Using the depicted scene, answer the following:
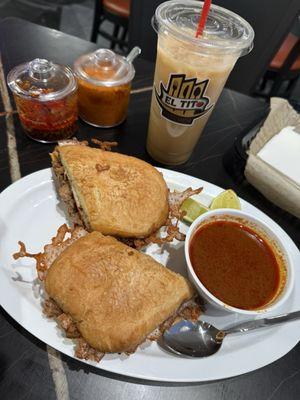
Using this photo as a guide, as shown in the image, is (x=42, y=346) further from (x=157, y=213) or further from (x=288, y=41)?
(x=288, y=41)

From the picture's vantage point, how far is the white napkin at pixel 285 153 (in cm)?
195

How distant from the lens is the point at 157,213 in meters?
1.54

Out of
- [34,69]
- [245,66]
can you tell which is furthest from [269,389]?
[245,66]

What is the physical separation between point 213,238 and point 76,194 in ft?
2.20

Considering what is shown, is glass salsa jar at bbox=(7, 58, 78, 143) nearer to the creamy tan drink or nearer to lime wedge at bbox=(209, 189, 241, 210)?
the creamy tan drink

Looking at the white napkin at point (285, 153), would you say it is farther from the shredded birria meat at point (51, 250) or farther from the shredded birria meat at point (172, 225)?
the shredded birria meat at point (51, 250)

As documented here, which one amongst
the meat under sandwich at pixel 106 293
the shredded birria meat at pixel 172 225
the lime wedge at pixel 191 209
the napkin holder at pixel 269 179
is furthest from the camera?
the napkin holder at pixel 269 179

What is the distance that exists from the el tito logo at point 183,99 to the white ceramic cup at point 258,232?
1.75ft

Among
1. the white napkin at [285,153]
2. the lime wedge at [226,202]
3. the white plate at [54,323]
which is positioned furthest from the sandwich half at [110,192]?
the white napkin at [285,153]

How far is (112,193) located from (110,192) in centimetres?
1

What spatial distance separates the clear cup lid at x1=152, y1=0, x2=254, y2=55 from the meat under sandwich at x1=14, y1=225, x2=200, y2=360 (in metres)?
0.95

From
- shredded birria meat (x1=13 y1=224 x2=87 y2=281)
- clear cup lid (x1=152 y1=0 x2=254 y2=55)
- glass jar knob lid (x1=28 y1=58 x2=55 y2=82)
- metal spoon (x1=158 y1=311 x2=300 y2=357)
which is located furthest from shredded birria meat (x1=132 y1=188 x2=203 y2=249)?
glass jar knob lid (x1=28 y1=58 x2=55 y2=82)

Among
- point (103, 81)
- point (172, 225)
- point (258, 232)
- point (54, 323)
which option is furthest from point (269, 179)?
point (54, 323)

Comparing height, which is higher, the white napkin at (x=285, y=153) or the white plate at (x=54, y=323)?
the white napkin at (x=285, y=153)
